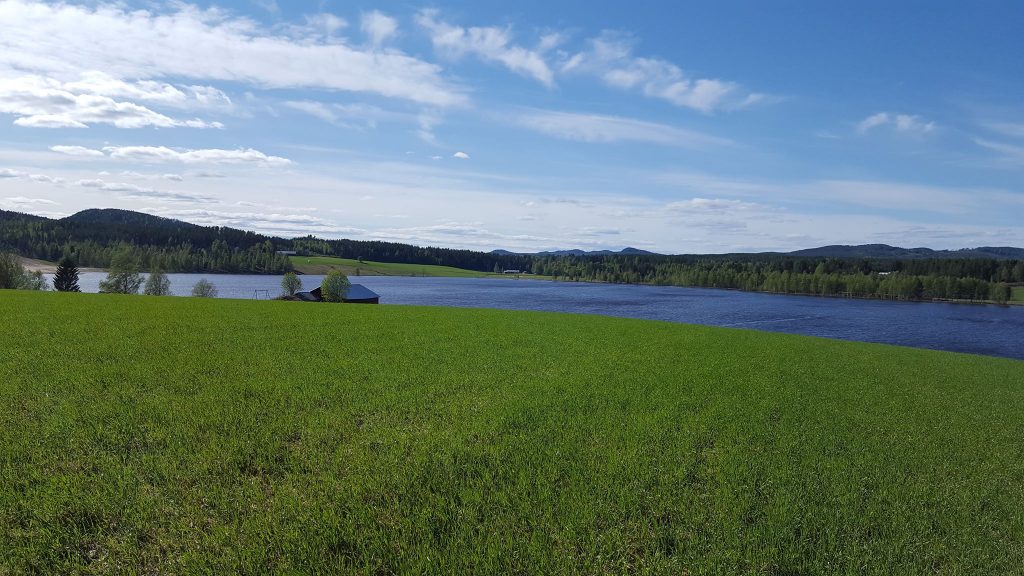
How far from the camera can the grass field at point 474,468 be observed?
15.1 feet

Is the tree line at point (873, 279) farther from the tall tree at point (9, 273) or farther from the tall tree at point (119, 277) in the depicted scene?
the tall tree at point (9, 273)

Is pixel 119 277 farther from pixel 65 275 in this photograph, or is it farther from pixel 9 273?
pixel 9 273

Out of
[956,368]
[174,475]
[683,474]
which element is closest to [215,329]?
[174,475]

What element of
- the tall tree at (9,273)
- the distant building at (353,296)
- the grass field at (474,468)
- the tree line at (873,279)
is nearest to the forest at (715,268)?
the tree line at (873,279)

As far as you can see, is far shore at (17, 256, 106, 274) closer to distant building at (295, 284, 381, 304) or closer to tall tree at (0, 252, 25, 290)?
tall tree at (0, 252, 25, 290)

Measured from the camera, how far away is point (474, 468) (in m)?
6.12

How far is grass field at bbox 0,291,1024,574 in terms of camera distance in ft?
15.1

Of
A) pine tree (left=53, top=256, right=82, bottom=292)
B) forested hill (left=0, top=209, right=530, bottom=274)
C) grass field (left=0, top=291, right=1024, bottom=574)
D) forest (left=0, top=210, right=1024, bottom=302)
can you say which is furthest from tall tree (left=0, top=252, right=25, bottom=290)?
forested hill (left=0, top=209, right=530, bottom=274)

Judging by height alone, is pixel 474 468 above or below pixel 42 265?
above

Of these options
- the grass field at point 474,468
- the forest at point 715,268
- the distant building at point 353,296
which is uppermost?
the forest at point 715,268

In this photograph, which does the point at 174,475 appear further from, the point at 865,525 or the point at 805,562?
the point at 865,525

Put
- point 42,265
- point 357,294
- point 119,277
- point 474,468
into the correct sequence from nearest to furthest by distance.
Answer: point 474,468 → point 357,294 → point 119,277 → point 42,265

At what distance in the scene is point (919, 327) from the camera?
67.8 metres

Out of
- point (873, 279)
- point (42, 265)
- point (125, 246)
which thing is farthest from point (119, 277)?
point (873, 279)
